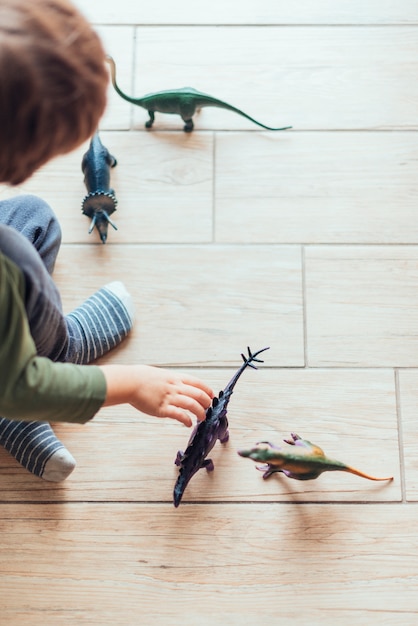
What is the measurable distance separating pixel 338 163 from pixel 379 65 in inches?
7.1

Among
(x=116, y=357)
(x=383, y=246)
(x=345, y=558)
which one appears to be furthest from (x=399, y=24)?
(x=345, y=558)

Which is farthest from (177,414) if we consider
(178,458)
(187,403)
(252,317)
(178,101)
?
(178,101)

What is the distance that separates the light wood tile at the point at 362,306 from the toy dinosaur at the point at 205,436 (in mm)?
174

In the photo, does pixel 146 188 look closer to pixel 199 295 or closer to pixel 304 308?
pixel 199 295

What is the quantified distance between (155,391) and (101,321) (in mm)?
220

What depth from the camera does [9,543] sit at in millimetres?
1062

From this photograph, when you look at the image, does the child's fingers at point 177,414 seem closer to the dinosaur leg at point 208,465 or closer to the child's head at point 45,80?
the dinosaur leg at point 208,465

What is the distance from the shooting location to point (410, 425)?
111cm

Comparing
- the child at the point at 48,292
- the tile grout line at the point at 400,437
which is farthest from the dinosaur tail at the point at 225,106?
the tile grout line at the point at 400,437

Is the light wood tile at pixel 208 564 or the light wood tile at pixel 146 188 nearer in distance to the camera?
the light wood tile at pixel 208 564

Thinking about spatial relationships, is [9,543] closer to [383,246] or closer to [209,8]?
[383,246]

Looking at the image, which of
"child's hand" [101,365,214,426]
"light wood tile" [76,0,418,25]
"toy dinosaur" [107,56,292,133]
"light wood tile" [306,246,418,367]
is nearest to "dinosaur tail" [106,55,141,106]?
"toy dinosaur" [107,56,292,133]

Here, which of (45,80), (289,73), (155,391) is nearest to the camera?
(45,80)

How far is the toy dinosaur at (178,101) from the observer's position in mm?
1142
